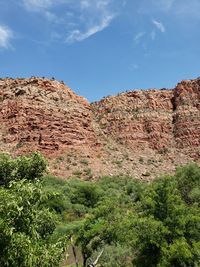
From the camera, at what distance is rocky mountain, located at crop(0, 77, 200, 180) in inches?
2360

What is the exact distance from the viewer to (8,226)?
29.9ft

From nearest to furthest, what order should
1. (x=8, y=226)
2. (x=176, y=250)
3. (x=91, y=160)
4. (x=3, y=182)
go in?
(x=8, y=226) → (x=3, y=182) → (x=176, y=250) → (x=91, y=160)

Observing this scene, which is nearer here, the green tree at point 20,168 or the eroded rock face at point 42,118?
the green tree at point 20,168

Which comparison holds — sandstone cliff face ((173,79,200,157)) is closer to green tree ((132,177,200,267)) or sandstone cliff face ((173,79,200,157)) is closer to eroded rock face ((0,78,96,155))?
eroded rock face ((0,78,96,155))

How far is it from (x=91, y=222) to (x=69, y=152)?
102ft

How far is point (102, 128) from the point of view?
7150 centimetres

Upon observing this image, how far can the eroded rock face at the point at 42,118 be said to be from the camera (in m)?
60.6

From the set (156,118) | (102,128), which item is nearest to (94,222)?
(102,128)

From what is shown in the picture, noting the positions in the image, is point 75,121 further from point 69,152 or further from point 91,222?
point 91,222

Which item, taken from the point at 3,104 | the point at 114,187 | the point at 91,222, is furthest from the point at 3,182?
the point at 3,104

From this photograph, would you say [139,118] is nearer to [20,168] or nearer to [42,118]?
[42,118]

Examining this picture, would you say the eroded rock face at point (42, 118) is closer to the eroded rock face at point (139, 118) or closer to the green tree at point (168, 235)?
the eroded rock face at point (139, 118)

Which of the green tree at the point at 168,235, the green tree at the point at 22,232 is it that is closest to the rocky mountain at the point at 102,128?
the green tree at the point at 168,235

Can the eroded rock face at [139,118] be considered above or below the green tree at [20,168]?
above
